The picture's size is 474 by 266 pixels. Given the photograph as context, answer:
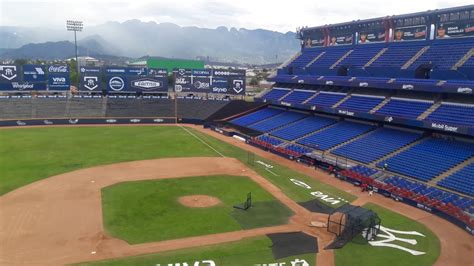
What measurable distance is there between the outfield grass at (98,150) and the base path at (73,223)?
2509 mm

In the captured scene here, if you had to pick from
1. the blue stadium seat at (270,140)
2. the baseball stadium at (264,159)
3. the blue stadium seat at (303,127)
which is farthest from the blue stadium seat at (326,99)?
the blue stadium seat at (270,140)

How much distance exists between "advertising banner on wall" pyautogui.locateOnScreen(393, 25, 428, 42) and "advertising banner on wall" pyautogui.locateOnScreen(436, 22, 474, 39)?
7.16 feet

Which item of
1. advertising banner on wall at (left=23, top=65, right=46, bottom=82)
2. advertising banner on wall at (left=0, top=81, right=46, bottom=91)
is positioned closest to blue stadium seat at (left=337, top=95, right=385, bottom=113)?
advertising banner on wall at (left=23, top=65, right=46, bottom=82)

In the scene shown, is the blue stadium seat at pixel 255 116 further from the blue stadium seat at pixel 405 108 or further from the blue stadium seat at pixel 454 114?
the blue stadium seat at pixel 454 114

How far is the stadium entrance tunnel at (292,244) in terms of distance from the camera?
2389cm

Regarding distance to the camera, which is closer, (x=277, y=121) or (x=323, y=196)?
(x=323, y=196)

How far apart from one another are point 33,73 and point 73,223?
58934 mm

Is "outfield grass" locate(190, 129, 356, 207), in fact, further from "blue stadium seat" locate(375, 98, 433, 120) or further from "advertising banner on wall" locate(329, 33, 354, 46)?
"advertising banner on wall" locate(329, 33, 354, 46)

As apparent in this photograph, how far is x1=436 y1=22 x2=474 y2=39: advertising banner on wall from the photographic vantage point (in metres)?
49.0

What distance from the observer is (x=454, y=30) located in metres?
50.9

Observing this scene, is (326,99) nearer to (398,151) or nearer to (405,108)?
(405,108)

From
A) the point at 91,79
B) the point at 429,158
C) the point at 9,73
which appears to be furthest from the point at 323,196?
the point at 9,73

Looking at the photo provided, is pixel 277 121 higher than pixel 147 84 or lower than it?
lower

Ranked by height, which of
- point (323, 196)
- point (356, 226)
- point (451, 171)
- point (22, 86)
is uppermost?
point (22, 86)
